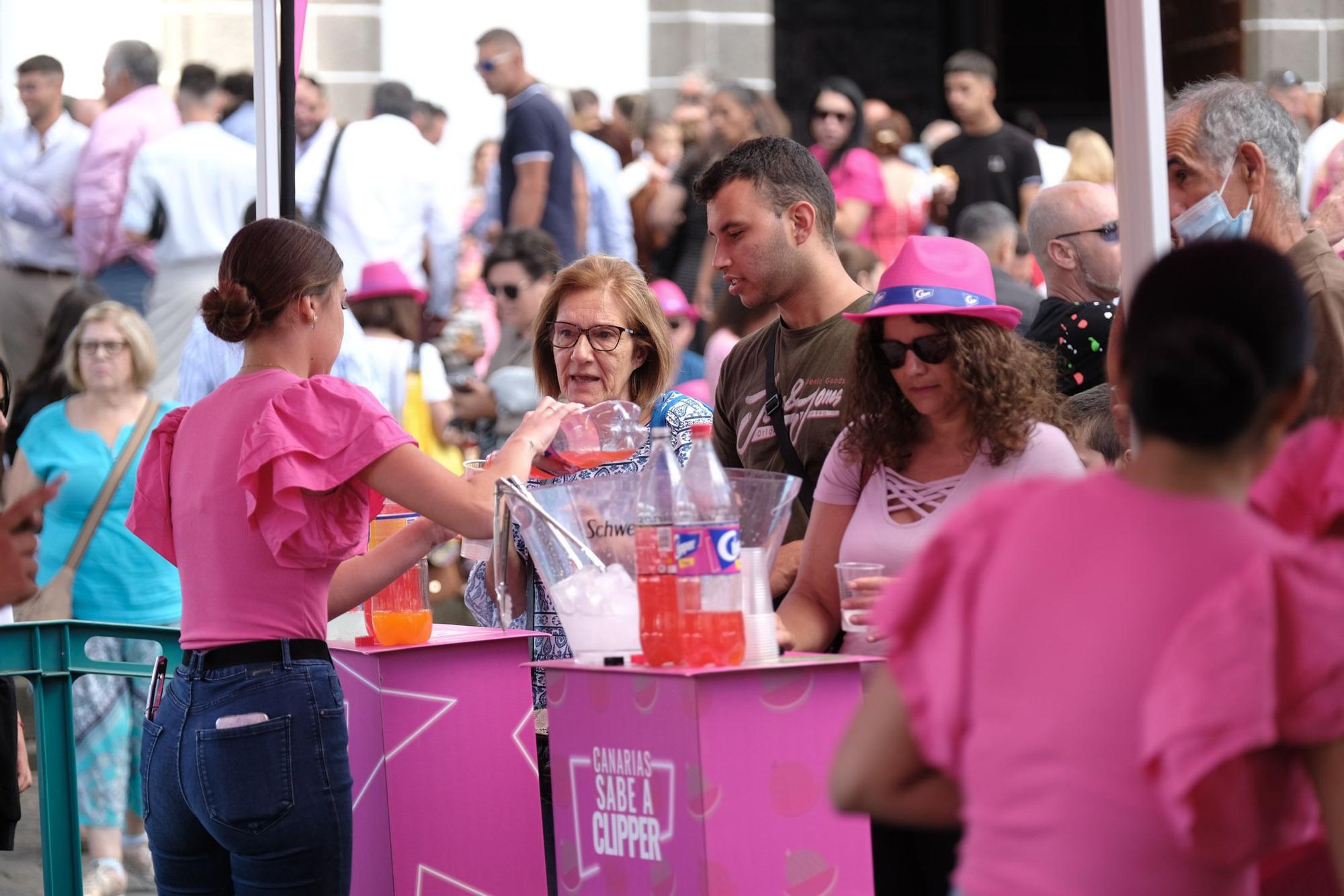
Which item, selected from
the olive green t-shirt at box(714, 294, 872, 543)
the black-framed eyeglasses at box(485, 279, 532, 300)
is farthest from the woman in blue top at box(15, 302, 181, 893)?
the olive green t-shirt at box(714, 294, 872, 543)

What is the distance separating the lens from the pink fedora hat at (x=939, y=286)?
323 centimetres

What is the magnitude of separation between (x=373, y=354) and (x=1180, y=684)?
626 cm

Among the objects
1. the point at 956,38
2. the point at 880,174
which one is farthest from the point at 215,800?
the point at 956,38

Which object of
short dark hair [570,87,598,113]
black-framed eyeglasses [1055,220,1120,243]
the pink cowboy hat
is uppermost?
short dark hair [570,87,598,113]

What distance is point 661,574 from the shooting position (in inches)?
110

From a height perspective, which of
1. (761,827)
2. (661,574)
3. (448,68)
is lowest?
(761,827)

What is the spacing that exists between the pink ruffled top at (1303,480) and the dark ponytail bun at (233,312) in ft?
6.20

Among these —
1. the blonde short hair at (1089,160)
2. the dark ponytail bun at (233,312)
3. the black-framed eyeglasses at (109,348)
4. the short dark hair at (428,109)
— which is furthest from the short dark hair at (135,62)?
the dark ponytail bun at (233,312)

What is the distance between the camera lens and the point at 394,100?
10047 millimetres

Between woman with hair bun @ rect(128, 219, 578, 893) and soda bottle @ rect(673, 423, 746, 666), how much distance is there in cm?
44

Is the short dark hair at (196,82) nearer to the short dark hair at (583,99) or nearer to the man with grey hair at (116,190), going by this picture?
the man with grey hair at (116,190)

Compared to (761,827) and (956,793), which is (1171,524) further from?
(761,827)

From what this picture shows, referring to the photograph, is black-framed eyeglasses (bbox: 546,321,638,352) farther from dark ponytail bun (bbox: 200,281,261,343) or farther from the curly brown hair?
dark ponytail bun (bbox: 200,281,261,343)

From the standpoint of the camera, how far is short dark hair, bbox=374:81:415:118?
10023 millimetres
